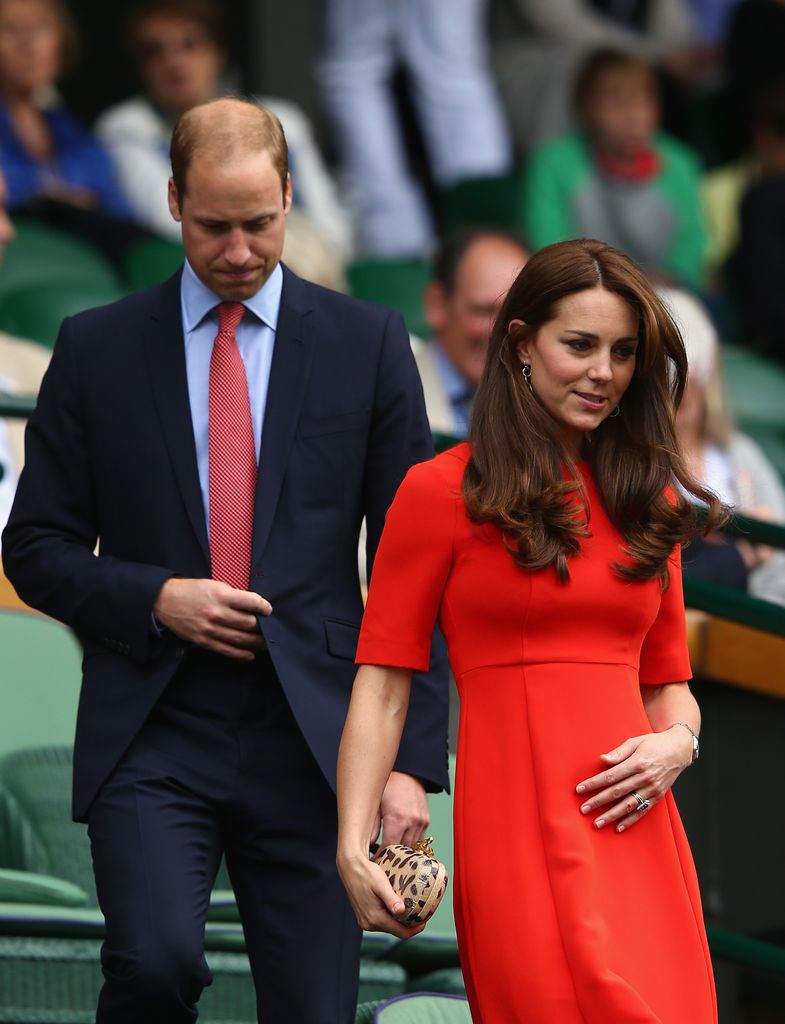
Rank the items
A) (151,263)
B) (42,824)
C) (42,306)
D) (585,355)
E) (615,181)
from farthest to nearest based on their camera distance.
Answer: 1. (615,181)
2. (151,263)
3. (42,306)
4. (42,824)
5. (585,355)

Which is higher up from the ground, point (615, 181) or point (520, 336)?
point (615, 181)

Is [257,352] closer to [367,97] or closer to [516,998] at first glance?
[516,998]

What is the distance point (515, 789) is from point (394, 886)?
0.21m

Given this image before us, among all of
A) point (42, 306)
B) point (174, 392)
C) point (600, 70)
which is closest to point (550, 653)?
point (174, 392)

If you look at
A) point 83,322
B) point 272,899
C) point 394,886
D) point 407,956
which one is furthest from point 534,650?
point 407,956

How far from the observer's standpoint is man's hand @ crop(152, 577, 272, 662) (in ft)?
9.26

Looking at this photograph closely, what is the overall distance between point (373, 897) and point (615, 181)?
5.57m

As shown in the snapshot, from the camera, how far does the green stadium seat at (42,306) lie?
609 centimetres

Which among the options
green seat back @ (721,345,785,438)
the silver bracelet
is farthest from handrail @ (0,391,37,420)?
green seat back @ (721,345,785,438)

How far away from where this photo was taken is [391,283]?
23.7 feet

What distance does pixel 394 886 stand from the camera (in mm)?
2490

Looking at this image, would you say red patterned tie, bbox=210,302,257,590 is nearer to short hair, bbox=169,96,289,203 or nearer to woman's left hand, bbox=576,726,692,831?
short hair, bbox=169,96,289,203

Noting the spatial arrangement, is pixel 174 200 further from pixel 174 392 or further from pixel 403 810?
pixel 403 810

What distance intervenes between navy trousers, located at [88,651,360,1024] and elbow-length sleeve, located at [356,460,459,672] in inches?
12.4
